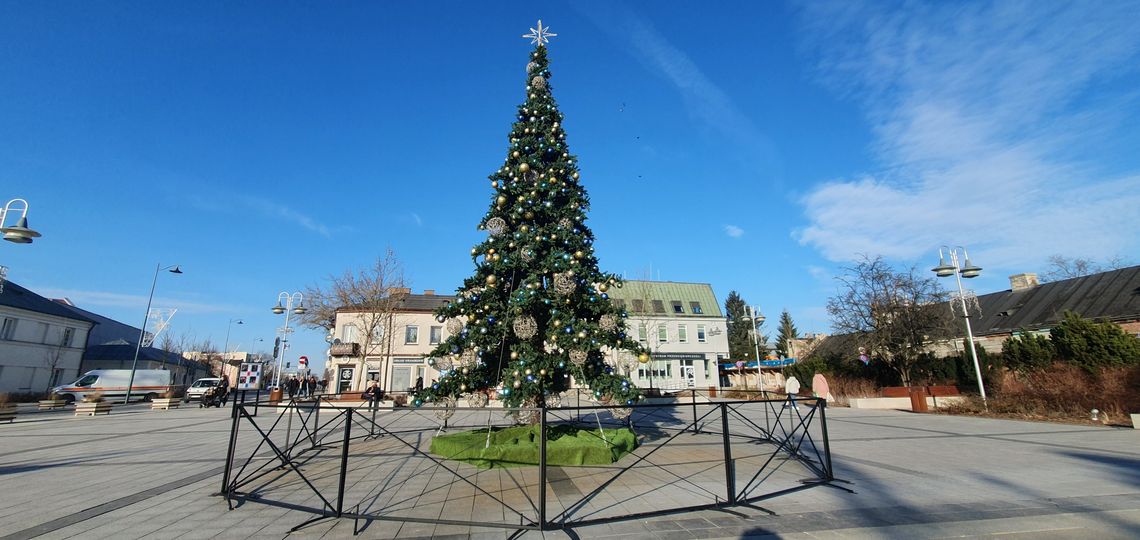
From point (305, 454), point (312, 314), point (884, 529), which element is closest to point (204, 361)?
point (312, 314)

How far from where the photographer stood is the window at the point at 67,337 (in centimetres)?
3496

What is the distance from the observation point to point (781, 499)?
5598 millimetres

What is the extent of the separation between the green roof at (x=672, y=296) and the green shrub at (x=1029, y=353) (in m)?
23.8

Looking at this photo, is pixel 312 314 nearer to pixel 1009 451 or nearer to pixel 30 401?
pixel 30 401

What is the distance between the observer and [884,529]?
14.8 ft

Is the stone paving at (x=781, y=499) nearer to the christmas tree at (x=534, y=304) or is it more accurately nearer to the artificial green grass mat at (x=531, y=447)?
the artificial green grass mat at (x=531, y=447)

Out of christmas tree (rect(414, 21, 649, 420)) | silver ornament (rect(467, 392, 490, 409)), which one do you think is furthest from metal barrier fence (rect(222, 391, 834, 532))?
christmas tree (rect(414, 21, 649, 420))

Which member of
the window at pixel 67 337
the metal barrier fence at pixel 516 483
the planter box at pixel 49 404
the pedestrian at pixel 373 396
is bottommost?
the planter box at pixel 49 404

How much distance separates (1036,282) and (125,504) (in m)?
53.0

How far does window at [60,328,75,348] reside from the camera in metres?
35.0

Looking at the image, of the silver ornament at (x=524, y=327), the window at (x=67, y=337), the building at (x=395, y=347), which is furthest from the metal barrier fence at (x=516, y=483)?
the window at (x=67, y=337)

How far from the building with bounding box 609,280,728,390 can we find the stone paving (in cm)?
2993

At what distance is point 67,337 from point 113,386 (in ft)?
40.7

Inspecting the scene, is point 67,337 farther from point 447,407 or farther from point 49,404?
point 447,407
